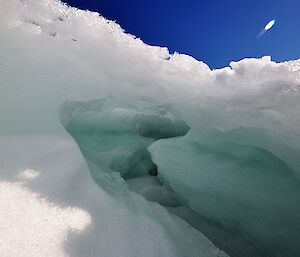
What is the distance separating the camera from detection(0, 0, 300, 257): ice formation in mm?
1498

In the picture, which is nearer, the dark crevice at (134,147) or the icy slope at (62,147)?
the icy slope at (62,147)

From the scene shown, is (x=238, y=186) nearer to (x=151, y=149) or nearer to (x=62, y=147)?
(x=151, y=149)

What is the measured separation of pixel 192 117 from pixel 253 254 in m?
1.33

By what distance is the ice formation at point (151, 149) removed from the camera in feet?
4.91

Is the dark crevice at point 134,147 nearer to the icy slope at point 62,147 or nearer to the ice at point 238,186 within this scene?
the ice at point 238,186

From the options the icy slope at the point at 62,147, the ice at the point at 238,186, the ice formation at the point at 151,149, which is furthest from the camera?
the ice at the point at 238,186

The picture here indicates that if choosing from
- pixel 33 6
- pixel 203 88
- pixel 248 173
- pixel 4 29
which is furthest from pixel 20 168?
pixel 248 173

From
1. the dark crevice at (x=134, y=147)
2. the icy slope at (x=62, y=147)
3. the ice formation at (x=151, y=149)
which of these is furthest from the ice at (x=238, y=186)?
the icy slope at (x=62, y=147)

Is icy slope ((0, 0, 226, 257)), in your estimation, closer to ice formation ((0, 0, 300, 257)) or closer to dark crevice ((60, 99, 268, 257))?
ice formation ((0, 0, 300, 257))

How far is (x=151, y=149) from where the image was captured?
3166 mm

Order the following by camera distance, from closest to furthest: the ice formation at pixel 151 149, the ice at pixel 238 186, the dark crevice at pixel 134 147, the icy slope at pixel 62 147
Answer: the icy slope at pixel 62 147, the ice formation at pixel 151 149, the ice at pixel 238 186, the dark crevice at pixel 134 147

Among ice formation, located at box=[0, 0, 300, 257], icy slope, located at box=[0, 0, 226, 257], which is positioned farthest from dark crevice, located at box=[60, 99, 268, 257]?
icy slope, located at box=[0, 0, 226, 257]

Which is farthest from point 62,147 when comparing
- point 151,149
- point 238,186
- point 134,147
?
point 134,147

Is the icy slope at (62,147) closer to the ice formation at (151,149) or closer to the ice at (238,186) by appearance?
the ice formation at (151,149)
